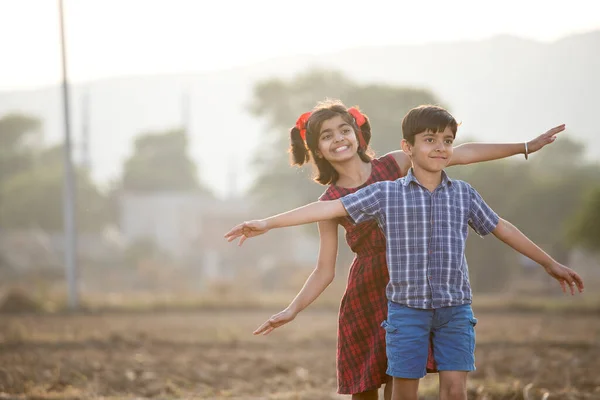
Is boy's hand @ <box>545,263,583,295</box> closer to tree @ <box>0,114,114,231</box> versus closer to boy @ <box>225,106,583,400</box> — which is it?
boy @ <box>225,106,583,400</box>

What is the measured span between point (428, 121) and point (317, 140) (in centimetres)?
85

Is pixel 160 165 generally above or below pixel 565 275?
above

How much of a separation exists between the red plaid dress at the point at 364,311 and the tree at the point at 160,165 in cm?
5387

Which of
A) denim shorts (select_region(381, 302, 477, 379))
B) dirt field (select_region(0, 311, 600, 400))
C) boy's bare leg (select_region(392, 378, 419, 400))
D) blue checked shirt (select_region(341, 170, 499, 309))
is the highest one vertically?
blue checked shirt (select_region(341, 170, 499, 309))

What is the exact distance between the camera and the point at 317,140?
4781 mm

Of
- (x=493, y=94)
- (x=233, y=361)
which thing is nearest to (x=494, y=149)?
(x=233, y=361)

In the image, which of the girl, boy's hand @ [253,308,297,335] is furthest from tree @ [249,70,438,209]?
boy's hand @ [253,308,297,335]

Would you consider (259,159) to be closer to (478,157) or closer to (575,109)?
(478,157)

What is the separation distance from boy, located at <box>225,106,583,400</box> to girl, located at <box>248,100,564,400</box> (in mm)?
413

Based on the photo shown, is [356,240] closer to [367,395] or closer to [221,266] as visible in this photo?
[367,395]

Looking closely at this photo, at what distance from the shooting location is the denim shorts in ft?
13.1

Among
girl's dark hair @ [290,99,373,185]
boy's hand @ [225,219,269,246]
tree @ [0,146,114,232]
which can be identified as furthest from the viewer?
tree @ [0,146,114,232]

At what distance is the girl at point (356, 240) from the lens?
15.0ft

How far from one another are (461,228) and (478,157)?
2.48ft
